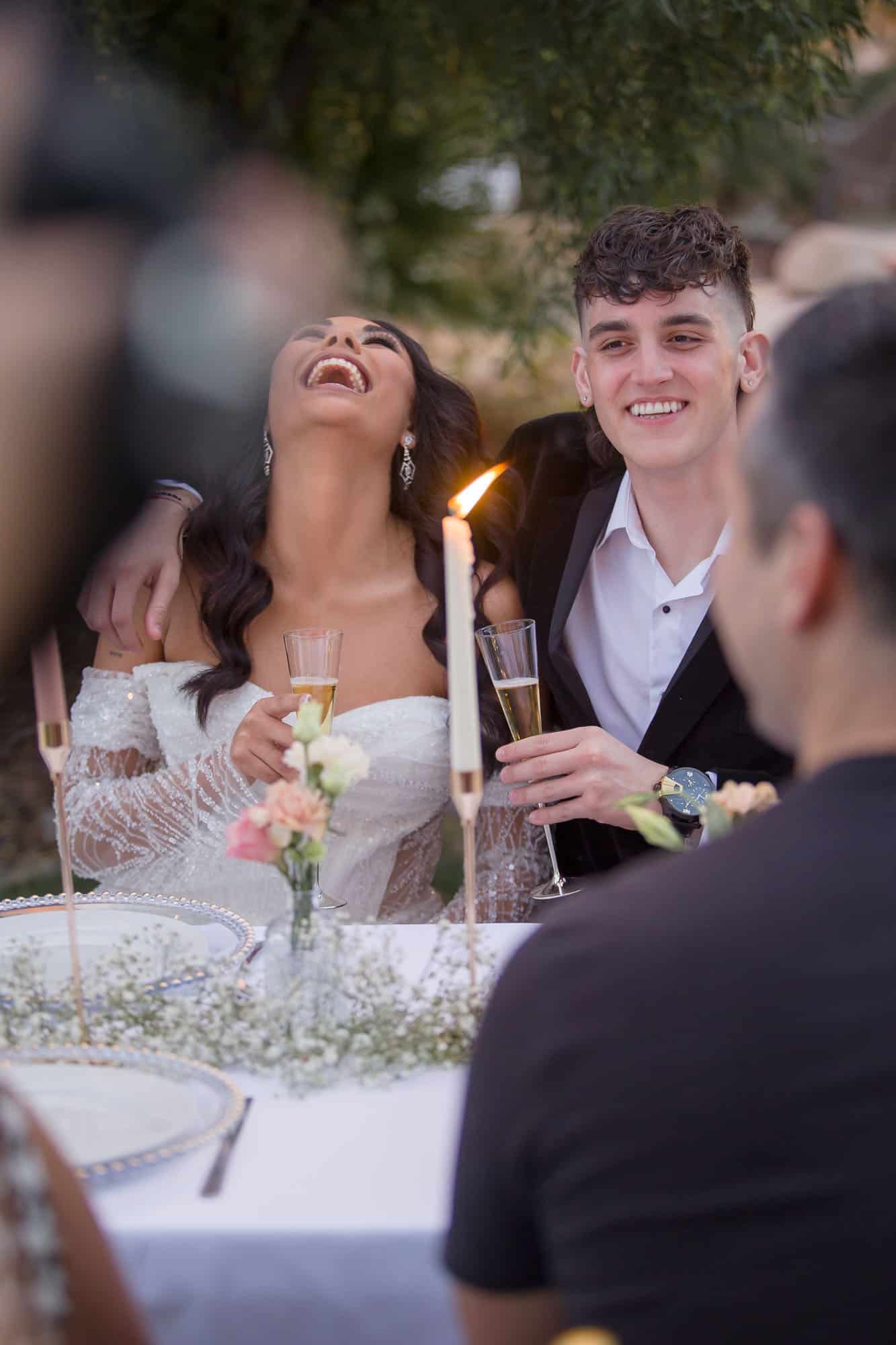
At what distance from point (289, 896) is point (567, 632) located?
5.45 feet

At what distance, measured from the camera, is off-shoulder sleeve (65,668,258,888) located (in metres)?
3.36

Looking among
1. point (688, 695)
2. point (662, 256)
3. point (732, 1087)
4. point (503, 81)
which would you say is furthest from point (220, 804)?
point (503, 81)

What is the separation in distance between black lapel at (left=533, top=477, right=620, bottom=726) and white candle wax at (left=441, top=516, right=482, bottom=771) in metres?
1.49

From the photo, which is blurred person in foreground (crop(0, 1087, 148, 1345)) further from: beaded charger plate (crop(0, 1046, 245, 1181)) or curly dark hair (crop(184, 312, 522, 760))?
curly dark hair (crop(184, 312, 522, 760))

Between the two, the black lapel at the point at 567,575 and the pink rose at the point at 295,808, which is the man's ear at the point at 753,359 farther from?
the pink rose at the point at 295,808

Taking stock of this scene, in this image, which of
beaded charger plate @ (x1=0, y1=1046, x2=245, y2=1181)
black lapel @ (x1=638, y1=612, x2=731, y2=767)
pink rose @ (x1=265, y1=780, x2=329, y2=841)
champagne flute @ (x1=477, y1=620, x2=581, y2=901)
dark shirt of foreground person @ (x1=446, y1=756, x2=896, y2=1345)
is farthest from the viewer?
black lapel @ (x1=638, y1=612, x2=731, y2=767)

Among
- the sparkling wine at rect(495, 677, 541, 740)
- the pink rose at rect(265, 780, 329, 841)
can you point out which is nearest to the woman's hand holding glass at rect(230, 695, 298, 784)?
the sparkling wine at rect(495, 677, 541, 740)

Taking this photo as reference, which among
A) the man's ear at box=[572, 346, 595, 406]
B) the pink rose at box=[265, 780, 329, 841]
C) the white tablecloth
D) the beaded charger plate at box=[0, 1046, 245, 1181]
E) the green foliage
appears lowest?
the white tablecloth

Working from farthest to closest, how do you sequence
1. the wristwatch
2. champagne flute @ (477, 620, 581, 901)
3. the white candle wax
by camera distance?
the wristwatch, champagne flute @ (477, 620, 581, 901), the white candle wax

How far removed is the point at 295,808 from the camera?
192cm

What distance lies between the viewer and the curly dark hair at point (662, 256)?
315cm

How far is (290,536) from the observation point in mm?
3654

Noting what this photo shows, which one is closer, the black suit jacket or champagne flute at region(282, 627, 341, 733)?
champagne flute at region(282, 627, 341, 733)

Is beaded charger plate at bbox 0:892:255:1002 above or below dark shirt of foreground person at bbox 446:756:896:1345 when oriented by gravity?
below
